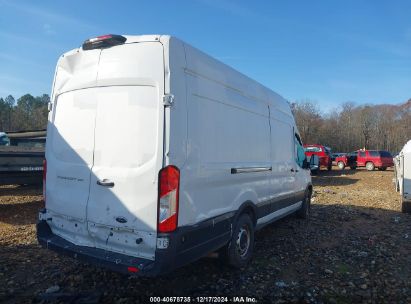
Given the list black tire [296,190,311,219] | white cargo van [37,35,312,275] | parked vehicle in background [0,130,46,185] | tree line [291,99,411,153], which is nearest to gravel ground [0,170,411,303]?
white cargo van [37,35,312,275]

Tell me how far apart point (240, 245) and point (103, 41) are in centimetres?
326

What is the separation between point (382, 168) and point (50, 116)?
98.6 ft

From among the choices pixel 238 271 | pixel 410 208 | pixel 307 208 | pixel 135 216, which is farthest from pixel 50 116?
pixel 410 208

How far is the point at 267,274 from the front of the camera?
491 cm

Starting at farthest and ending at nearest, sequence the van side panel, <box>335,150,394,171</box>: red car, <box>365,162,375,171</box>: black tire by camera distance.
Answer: <box>365,162,375,171</box>: black tire < <box>335,150,394,171</box>: red car < the van side panel

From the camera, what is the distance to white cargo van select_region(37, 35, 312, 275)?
3.54 metres

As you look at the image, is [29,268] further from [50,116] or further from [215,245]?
[215,245]

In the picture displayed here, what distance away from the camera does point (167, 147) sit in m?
3.48

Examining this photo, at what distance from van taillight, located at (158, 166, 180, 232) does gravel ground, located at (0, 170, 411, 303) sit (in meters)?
1.15

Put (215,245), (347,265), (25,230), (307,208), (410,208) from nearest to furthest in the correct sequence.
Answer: (215,245)
(347,265)
(25,230)
(307,208)
(410,208)

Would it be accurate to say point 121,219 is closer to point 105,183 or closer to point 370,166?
point 105,183

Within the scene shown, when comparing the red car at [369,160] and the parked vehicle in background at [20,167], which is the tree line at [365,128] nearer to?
the red car at [369,160]

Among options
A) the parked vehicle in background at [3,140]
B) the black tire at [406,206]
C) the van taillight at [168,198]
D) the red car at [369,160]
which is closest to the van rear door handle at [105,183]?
the van taillight at [168,198]

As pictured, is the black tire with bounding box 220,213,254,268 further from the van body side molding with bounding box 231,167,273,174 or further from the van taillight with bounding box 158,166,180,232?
the van taillight with bounding box 158,166,180,232
